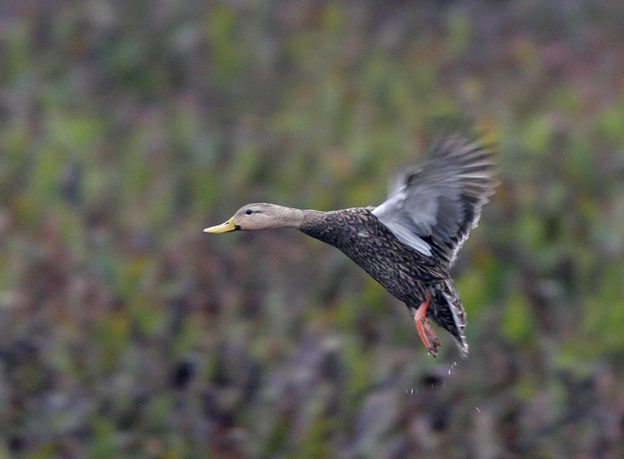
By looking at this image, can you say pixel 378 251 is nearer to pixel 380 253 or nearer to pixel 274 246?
pixel 380 253

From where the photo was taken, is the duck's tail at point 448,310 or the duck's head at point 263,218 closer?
the duck's head at point 263,218

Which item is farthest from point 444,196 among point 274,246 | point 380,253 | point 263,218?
point 274,246

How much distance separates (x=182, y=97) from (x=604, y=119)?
4.06 meters

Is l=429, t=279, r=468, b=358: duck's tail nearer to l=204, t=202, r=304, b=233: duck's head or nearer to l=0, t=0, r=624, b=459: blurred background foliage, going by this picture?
l=204, t=202, r=304, b=233: duck's head

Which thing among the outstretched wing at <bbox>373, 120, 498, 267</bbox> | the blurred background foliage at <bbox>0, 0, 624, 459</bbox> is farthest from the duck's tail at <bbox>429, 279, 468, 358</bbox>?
the blurred background foliage at <bbox>0, 0, 624, 459</bbox>

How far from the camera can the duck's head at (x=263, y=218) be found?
15.4ft

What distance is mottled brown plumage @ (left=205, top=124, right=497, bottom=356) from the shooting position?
473cm

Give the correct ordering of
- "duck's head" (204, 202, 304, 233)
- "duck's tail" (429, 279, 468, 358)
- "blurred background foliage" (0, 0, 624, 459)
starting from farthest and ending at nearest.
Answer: "blurred background foliage" (0, 0, 624, 459) → "duck's tail" (429, 279, 468, 358) → "duck's head" (204, 202, 304, 233)

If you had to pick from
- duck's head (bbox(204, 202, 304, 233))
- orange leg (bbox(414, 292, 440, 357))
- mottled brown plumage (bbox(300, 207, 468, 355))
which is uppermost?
duck's head (bbox(204, 202, 304, 233))

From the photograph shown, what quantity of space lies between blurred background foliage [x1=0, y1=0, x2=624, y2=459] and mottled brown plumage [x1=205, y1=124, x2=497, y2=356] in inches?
107

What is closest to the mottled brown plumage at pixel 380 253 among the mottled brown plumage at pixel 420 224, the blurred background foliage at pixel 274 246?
the mottled brown plumage at pixel 420 224

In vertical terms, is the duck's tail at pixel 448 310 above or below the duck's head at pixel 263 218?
below

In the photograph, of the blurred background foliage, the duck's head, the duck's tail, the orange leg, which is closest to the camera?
the orange leg

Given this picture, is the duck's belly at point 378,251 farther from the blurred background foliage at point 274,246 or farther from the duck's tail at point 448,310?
the blurred background foliage at point 274,246
